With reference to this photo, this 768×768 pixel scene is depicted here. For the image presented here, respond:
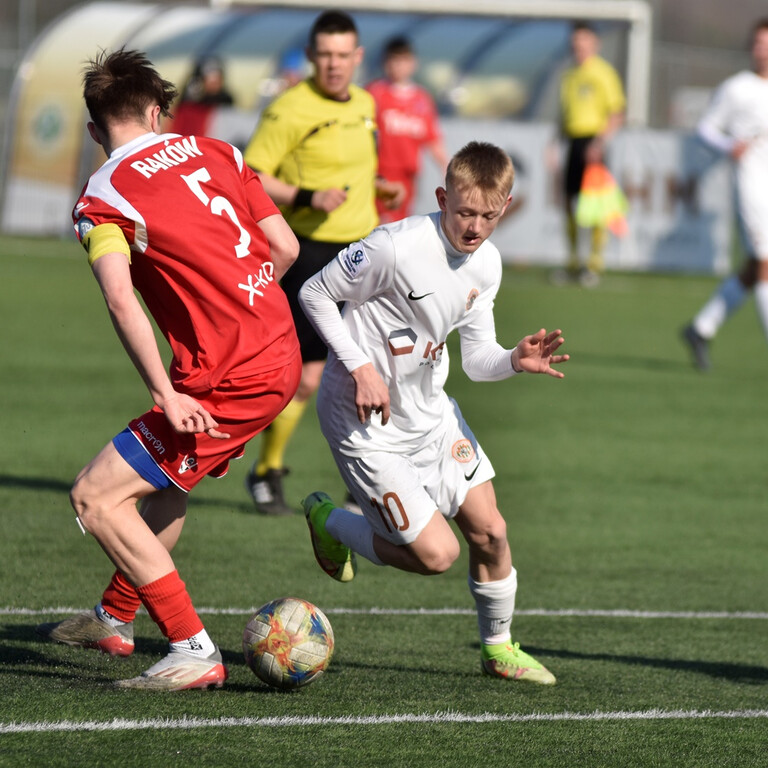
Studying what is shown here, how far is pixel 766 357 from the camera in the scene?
14.6 metres

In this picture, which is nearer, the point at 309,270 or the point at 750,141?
the point at 309,270

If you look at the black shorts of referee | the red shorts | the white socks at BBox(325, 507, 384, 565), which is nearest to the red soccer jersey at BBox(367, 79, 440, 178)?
the black shorts of referee

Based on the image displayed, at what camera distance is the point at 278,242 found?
4.91 metres

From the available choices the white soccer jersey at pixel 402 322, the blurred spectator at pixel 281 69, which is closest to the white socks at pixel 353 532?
the white soccer jersey at pixel 402 322

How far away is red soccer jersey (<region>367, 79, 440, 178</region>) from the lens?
12789mm

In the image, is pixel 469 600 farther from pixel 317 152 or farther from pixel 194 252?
pixel 317 152

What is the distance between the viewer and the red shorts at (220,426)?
15.0 ft

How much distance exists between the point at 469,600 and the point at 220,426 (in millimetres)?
2054

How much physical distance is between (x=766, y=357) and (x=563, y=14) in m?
14.6

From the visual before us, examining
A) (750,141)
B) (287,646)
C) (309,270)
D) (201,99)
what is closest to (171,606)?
(287,646)

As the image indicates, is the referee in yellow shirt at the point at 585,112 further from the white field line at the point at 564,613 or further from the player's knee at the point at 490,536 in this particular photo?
the player's knee at the point at 490,536

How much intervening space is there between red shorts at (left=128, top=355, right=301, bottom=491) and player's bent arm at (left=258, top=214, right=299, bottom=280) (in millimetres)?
361

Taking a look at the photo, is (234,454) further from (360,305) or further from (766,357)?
(766,357)

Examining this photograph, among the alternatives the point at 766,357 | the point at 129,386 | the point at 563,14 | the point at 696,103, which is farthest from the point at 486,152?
the point at 696,103
